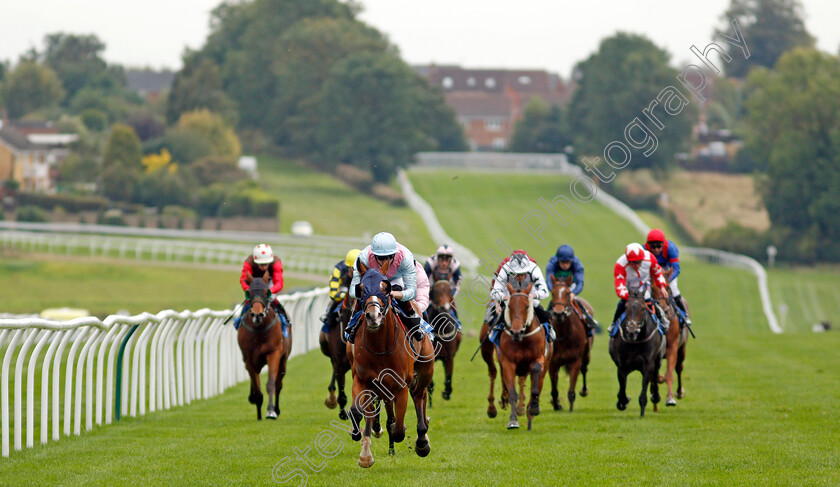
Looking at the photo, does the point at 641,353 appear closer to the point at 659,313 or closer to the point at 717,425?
the point at 659,313

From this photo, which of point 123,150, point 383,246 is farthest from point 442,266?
point 123,150

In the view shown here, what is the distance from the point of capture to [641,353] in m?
13.0

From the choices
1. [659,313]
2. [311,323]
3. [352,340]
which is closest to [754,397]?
[659,313]

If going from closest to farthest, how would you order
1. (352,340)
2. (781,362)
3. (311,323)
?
(352,340)
(781,362)
(311,323)

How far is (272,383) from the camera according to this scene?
496 inches

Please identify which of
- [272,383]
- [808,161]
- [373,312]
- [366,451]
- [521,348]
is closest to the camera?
[373,312]

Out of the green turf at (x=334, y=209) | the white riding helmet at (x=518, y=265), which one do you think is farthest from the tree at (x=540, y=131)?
the white riding helmet at (x=518, y=265)

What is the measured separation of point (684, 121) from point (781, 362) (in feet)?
177

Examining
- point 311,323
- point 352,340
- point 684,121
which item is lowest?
point 311,323

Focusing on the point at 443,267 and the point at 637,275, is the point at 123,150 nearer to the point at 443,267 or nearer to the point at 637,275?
the point at 443,267

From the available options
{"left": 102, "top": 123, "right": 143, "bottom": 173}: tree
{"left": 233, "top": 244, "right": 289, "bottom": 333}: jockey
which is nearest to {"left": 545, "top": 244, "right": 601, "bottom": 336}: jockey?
{"left": 233, "top": 244, "right": 289, "bottom": 333}: jockey

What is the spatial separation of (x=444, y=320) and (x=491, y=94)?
113488mm

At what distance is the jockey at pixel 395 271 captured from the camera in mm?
9133

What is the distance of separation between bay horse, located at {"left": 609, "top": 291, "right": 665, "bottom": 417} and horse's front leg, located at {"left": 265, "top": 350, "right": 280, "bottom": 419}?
364 cm
